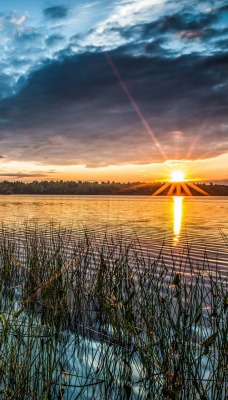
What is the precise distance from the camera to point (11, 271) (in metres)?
7.87

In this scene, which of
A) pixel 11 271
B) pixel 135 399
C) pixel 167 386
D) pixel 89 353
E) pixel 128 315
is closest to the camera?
pixel 167 386

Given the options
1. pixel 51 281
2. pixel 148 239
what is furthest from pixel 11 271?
pixel 148 239

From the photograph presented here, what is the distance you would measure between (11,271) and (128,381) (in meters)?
4.73

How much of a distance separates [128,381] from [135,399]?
7.2 inches

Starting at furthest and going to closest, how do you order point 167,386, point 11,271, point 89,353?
point 11,271 < point 89,353 < point 167,386

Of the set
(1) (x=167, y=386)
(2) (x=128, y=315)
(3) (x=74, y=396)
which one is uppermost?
(2) (x=128, y=315)

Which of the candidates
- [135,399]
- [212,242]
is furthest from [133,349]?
[212,242]

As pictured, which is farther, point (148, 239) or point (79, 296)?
point (148, 239)

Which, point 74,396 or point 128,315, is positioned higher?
point 128,315

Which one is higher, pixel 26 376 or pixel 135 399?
pixel 26 376

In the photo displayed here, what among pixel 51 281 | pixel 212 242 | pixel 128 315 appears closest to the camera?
pixel 128 315

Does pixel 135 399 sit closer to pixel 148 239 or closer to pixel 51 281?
pixel 51 281

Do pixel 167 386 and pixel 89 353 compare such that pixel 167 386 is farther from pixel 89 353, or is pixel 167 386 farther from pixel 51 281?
pixel 51 281

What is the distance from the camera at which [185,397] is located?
11.2 ft
